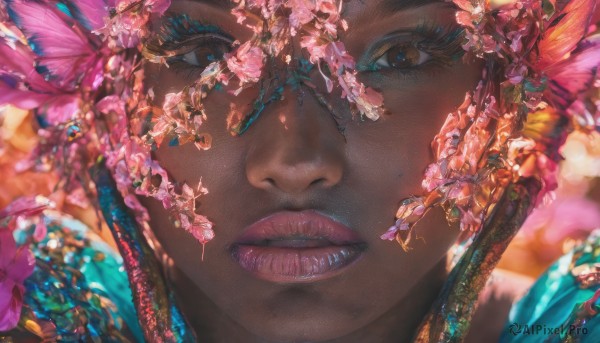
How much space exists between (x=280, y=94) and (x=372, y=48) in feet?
0.67

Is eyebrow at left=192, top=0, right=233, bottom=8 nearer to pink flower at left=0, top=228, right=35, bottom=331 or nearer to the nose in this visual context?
the nose

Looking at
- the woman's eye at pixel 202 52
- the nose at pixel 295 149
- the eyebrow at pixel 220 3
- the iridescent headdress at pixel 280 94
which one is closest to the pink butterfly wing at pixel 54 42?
the iridescent headdress at pixel 280 94

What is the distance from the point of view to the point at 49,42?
1.90 metres

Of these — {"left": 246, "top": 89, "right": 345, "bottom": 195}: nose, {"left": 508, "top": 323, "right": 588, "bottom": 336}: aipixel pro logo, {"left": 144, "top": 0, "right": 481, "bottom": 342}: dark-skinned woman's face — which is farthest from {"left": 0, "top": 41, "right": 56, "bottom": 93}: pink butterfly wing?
{"left": 508, "top": 323, "right": 588, "bottom": 336}: aipixel pro logo

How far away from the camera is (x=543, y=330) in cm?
205

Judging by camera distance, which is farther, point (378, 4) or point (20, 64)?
point (20, 64)

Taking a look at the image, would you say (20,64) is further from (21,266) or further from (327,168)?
(327,168)

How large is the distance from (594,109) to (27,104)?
1321mm

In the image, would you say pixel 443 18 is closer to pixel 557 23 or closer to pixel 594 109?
pixel 557 23

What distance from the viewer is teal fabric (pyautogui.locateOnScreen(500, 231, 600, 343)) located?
6.35 ft

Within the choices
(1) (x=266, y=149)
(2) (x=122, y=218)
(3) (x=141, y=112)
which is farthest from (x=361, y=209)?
(2) (x=122, y=218)

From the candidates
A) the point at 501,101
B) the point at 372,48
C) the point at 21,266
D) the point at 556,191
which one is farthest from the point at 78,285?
the point at 556,191

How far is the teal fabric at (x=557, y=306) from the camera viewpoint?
194 centimetres

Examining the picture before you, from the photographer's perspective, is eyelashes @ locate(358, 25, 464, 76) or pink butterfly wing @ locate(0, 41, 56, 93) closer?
eyelashes @ locate(358, 25, 464, 76)
